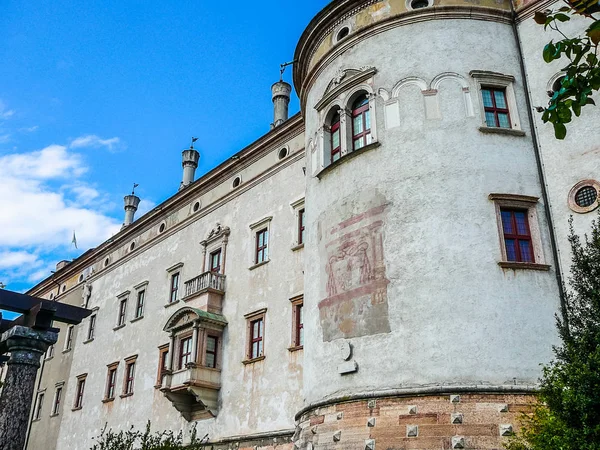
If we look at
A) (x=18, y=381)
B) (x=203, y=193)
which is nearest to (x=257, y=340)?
(x=203, y=193)

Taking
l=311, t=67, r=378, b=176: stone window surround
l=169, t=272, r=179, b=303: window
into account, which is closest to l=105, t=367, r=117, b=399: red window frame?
l=169, t=272, r=179, b=303: window

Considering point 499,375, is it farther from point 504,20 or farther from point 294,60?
point 294,60

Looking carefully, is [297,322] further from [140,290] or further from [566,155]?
[140,290]

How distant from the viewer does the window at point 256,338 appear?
68.9 ft

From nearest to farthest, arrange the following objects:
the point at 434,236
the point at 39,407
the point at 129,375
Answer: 1. the point at 434,236
2. the point at 129,375
3. the point at 39,407

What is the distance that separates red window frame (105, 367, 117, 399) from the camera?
28211 mm

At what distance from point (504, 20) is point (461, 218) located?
6014 millimetres

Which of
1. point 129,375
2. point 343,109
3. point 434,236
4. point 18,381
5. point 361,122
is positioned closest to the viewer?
point 18,381

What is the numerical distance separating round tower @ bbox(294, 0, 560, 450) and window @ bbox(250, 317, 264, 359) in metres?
5.81

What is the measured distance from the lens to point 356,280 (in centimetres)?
1393

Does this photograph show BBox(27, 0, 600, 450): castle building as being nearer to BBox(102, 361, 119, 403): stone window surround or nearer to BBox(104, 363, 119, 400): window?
BBox(102, 361, 119, 403): stone window surround

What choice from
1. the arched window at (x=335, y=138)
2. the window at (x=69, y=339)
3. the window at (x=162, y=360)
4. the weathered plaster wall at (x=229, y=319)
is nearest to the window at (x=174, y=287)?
the weathered plaster wall at (x=229, y=319)

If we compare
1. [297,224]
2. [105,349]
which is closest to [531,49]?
[297,224]

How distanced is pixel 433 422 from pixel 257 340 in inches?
408
